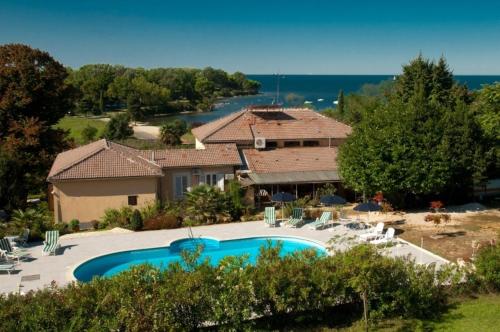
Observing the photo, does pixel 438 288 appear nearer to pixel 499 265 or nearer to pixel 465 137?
pixel 499 265

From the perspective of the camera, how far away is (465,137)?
107 ft

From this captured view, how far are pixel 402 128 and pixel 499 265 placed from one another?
14917mm

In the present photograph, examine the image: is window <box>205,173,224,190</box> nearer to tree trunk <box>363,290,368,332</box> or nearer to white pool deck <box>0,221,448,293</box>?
white pool deck <box>0,221,448,293</box>

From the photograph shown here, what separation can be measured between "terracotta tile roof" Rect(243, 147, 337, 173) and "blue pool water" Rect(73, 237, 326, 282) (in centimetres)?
939

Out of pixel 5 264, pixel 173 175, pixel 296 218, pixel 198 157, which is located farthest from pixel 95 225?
pixel 296 218

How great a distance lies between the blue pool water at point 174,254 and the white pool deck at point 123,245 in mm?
396

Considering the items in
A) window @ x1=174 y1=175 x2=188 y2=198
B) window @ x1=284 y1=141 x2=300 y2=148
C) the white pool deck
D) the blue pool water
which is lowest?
the blue pool water

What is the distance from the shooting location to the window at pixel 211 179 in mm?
36438

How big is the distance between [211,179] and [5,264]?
16013 millimetres

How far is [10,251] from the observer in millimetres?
24922

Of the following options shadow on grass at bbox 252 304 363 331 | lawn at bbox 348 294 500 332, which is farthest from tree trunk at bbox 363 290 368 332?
shadow on grass at bbox 252 304 363 331

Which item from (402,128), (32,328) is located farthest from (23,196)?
(402,128)

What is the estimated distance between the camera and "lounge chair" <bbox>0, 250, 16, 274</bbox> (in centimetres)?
2319

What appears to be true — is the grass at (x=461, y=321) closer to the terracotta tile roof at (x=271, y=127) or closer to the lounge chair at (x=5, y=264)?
the lounge chair at (x=5, y=264)
